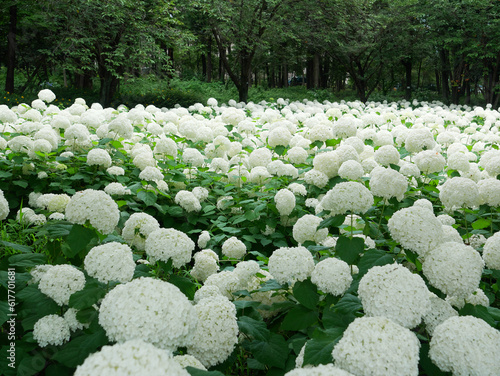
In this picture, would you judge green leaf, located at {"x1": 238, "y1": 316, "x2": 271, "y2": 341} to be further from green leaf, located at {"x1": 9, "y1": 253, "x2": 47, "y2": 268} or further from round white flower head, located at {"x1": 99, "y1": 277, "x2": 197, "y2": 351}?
green leaf, located at {"x1": 9, "y1": 253, "x2": 47, "y2": 268}

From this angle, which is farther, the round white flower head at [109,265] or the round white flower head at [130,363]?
the round white flower head at [109,265]

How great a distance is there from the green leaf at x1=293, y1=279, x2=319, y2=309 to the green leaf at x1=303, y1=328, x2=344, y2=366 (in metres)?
0.36

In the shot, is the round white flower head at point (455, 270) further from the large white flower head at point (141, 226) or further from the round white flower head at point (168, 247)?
the large white flower head at point (141, 226)

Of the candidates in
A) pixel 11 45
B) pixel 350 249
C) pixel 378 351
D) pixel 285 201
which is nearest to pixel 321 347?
pixel 378 351

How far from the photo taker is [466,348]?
4.85ft

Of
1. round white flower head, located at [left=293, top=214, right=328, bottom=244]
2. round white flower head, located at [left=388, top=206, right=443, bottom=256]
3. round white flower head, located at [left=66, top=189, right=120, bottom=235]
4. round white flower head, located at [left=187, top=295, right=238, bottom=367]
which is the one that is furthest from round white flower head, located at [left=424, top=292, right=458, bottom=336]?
round white flower head, located at [left=66, top=189, right=120, bottom=235]

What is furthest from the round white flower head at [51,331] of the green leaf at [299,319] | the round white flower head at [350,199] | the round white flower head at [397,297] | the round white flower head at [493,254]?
the round white flower head at [493,254]

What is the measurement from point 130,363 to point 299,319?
116cm

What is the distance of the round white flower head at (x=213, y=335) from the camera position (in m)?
1.86

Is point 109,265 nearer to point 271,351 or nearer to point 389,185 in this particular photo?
point 271,351

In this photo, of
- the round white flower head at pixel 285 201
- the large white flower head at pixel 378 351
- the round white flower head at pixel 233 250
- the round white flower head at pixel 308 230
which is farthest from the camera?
the round white flower head at pixel 285 201

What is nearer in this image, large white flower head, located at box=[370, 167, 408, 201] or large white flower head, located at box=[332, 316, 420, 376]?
large white flower head, located at box=[332, 316, 420, 376]

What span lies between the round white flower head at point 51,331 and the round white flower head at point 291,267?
1131 millimetres

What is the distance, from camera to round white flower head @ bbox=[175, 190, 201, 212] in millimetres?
A: 4449
